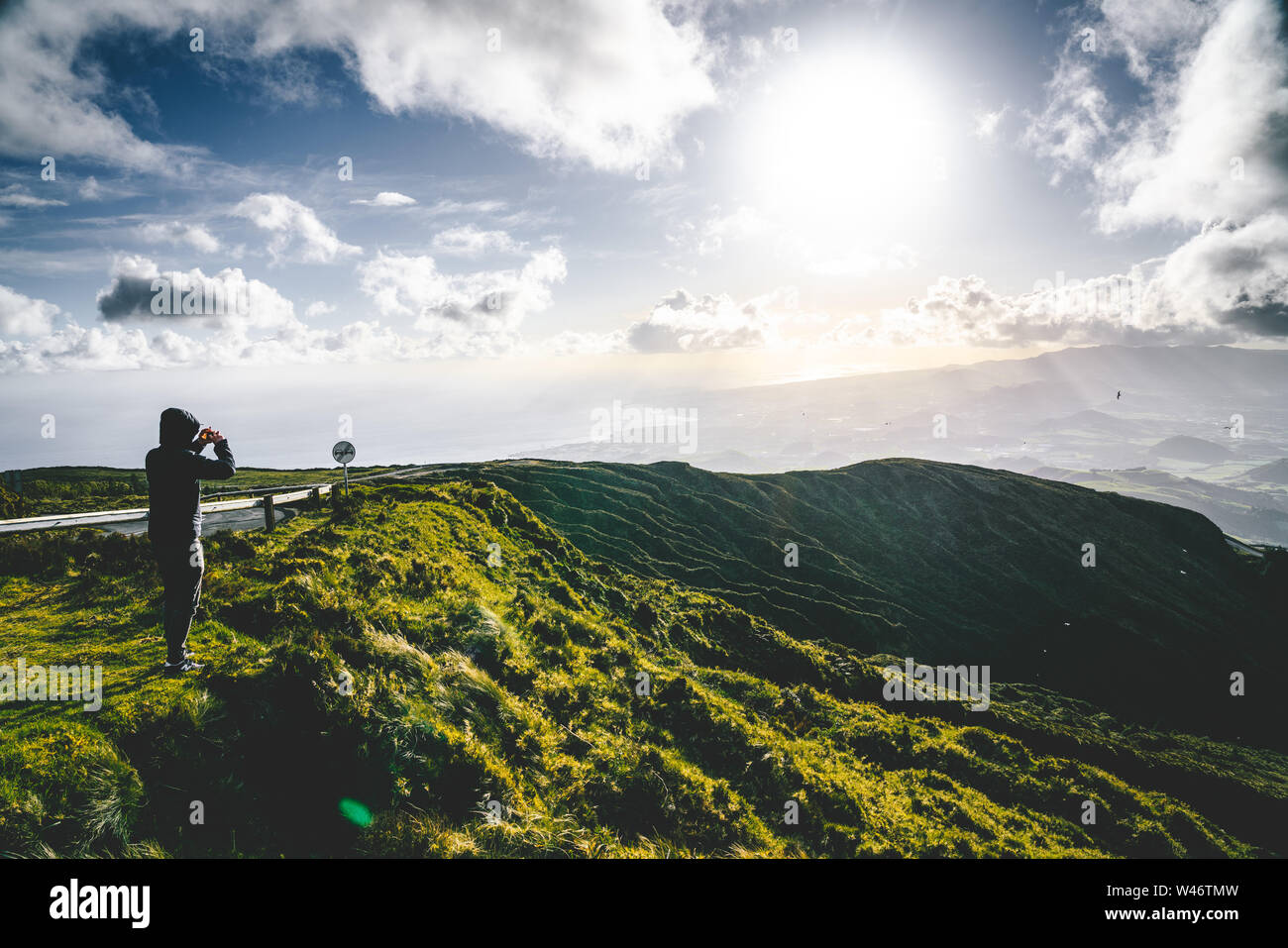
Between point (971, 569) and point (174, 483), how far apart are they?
235 feet

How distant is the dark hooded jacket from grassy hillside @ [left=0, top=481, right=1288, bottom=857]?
2.05 m

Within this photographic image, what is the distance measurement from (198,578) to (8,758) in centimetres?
296

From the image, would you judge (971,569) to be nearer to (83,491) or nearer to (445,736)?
(445,736)

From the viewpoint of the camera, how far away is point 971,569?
62.1 meters

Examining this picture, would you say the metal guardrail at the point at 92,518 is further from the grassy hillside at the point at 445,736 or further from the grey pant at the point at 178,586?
the grey pant at the point at 178,586

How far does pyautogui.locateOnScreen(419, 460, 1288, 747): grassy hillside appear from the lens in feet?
149

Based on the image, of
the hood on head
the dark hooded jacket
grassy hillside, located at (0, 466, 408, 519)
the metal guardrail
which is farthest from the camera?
grassy hillside, located at (0, 466, 408, 519)

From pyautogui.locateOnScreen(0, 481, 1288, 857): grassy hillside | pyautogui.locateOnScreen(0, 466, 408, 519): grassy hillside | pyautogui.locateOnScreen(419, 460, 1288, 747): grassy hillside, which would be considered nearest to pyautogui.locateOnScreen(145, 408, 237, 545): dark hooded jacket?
pyautogui.locateOnScreen(0, 481, 1288, 857): grassy hillside

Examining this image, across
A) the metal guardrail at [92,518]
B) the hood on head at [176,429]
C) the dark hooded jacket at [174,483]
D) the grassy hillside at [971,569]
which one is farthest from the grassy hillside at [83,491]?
the grassy hillside at [971,569]

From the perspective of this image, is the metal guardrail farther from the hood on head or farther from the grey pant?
the grey pant

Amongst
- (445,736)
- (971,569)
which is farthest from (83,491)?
(971,569)

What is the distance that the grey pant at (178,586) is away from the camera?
7754 mm

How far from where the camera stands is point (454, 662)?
1030cm
